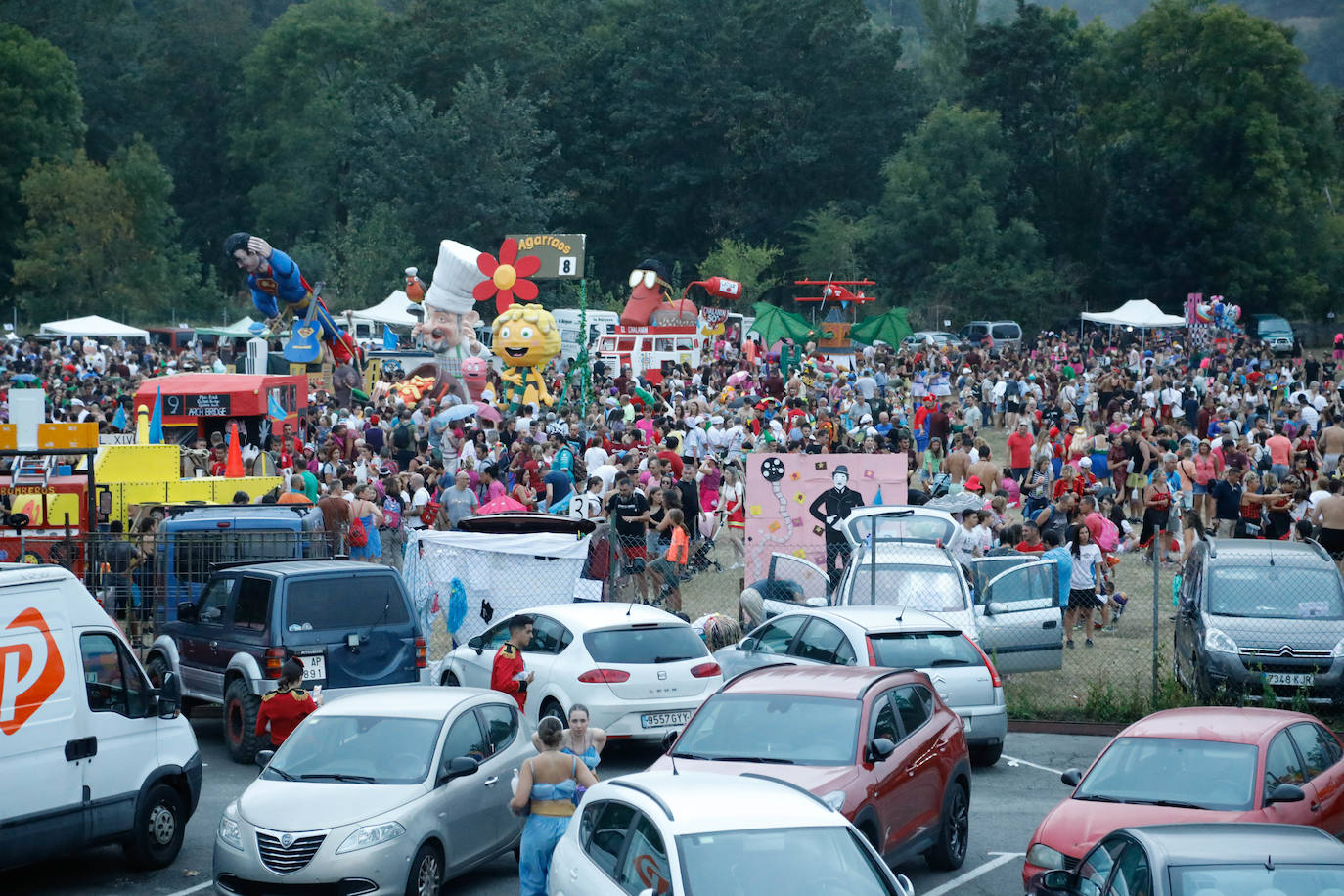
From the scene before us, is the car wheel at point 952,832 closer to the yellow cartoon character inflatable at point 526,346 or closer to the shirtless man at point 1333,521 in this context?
the shirtless man at point 1333,521

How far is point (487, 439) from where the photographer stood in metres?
24.4

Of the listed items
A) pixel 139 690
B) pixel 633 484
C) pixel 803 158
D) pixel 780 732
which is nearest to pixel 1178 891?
pixel 780 732

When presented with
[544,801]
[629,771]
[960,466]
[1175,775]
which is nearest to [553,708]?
[629,771]

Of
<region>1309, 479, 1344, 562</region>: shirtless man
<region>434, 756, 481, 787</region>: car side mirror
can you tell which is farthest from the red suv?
<region>1309, 479, 1344, 562</region>: shirtless man

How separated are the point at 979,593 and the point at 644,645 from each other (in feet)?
15.1

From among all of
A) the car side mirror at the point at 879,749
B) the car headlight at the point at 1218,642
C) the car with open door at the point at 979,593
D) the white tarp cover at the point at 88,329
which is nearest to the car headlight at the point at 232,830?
the car side mirror at the point at 879,749

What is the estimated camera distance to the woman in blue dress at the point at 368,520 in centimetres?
1734

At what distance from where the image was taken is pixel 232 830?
917 cm

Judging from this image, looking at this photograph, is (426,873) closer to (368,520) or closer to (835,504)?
(368,520)

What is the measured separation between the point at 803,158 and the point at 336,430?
54.4 metres

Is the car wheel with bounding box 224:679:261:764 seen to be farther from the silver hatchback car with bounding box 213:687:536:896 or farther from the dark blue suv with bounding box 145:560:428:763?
the silver hatchback car with bounding box 213:687:536:896

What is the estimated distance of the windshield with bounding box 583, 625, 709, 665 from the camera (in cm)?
1293

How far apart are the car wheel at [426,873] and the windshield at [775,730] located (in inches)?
61.1

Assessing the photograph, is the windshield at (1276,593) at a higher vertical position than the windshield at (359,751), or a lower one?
higher
